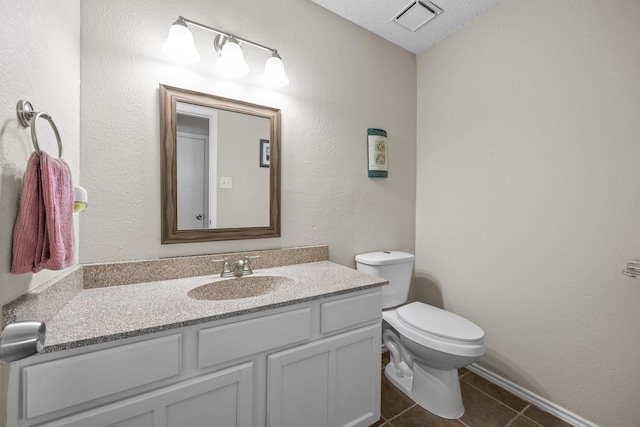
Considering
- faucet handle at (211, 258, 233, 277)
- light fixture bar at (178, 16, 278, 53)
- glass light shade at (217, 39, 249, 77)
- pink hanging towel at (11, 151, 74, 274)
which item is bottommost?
faucet handle at (211, 258, 233, 277)

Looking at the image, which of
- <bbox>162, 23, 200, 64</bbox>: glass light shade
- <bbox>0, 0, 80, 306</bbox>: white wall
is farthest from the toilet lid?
<bbox>162, 23, 200, 64</bbox>: glass light shade

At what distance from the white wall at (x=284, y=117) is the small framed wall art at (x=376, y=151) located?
0.18ft

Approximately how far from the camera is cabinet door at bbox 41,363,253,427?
2.50 feet

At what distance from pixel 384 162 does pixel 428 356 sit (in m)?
1.27

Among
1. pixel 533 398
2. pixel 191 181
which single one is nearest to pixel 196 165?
pixel 191 181

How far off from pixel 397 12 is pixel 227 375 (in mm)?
2183

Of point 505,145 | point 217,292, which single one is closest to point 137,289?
point 217,292

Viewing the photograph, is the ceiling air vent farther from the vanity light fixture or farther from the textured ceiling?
the vanity light fixture

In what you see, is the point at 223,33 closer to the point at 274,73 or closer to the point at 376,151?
the point at 274,73

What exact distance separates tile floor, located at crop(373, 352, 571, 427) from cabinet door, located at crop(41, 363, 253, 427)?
0.82m

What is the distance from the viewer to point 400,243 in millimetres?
2127

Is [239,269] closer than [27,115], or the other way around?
[27,115]

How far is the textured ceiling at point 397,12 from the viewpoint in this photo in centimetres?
167

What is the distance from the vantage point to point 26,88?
2.47ft
